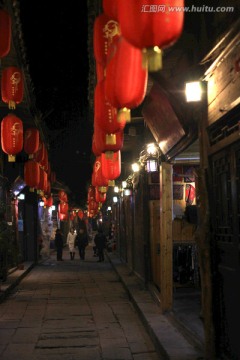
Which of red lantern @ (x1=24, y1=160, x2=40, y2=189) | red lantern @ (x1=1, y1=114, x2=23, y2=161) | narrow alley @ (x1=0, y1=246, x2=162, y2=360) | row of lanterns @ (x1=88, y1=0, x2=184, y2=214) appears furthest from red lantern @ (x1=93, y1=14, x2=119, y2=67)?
red lantern @ (x1=24, y1=160, x2=40, y2=189)

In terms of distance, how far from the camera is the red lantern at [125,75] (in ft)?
20.5

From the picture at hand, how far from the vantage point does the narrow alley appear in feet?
31.4

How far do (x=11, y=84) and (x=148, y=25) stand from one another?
330 inches

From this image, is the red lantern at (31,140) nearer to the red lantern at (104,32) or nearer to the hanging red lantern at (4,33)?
the hanging red lantern at (4,33)

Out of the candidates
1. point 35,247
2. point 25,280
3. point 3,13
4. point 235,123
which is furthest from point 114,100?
point 35,247

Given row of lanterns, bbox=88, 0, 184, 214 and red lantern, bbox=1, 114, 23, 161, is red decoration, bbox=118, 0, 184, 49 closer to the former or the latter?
row of lanterns, bbox=88, 0, 184, 214

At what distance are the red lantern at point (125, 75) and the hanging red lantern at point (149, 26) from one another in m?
0.85

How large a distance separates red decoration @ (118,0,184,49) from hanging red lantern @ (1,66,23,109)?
810 cm

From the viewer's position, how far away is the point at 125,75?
259 inches

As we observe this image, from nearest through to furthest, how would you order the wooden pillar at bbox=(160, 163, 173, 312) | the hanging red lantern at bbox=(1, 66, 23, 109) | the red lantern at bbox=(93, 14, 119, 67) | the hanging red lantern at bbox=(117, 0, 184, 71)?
the hanging red lantern at bbox=(117, 0, 184, 71), the red lantern at bbox=(93, 14, 119, 67), the wooden pillar at bbox=(160, 163, 173, 312), the hanging red lantern at bbox=(1, 66, 23, 109)

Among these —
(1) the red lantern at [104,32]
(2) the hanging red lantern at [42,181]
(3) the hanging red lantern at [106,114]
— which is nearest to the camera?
(1) the red lantern at [104,32]

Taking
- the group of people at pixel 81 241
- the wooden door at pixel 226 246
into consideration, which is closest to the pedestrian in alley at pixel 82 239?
the group of people at pixel 81 241

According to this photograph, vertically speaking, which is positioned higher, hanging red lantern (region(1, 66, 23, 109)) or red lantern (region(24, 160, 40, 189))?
hanging red lantern (region(1, 66, 23, 109))

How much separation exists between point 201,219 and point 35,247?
82.2 feet
